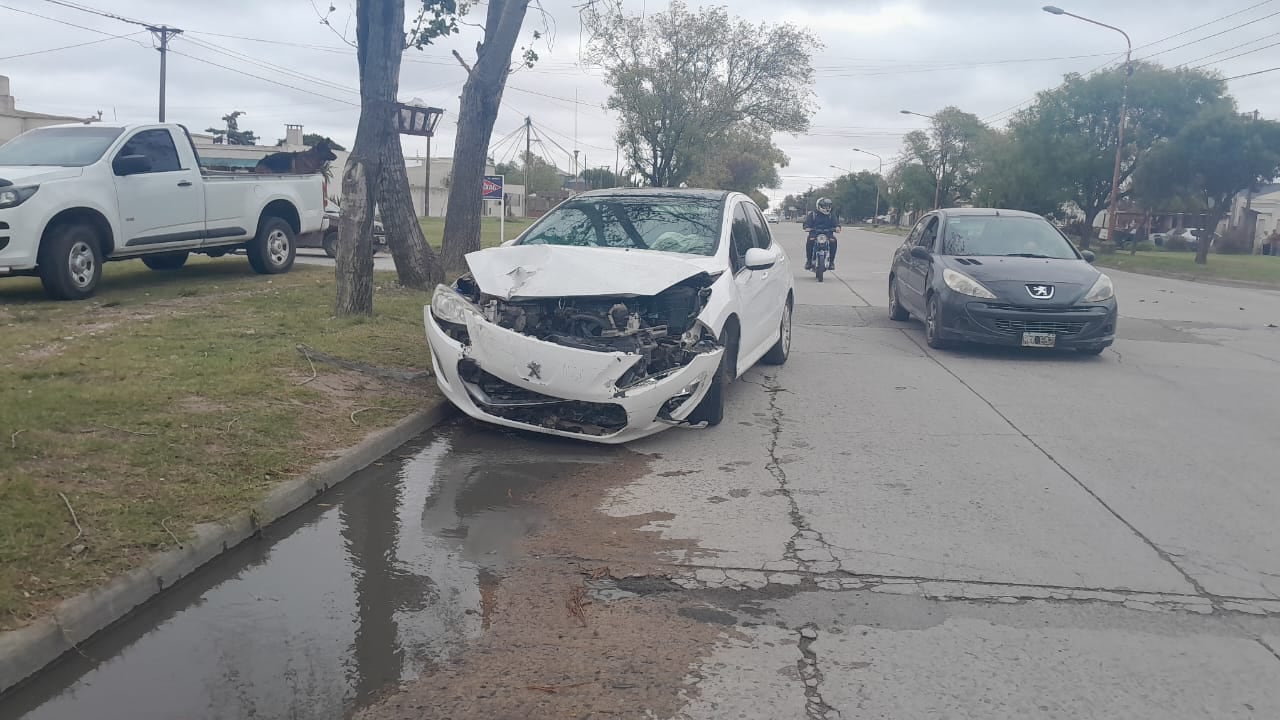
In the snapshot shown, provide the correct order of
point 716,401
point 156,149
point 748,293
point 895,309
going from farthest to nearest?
point 895,309 → point 156,149 → point 748,293 → point 716,401

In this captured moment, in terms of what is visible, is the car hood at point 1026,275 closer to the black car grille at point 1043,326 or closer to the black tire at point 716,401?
the black car grille at point 1043,326

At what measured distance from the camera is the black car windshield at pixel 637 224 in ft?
27.1

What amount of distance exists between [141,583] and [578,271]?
362cm

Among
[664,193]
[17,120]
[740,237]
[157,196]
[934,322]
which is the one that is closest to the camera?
[740,237]

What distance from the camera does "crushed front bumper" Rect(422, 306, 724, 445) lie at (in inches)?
255

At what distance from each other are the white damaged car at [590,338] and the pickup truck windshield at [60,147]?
22.7 ft

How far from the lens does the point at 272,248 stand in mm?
15352

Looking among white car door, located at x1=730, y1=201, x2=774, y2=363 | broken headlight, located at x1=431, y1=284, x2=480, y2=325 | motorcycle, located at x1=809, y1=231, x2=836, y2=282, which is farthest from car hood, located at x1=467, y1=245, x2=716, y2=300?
motorcycle, located at x1=809, y1=231, x2=836, y2=282

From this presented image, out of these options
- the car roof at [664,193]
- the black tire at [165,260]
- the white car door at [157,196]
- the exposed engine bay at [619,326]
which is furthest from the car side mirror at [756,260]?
the black tire at [165,260]

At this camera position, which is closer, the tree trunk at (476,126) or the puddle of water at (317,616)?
the puddle of water at (317,616)

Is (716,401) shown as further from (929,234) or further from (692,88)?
(692,88)

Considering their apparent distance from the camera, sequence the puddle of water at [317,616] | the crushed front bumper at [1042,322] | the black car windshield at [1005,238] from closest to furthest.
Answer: the puddle of water at [317,616], the crushed front bumper at [1042,322], the black car windshield at [1005,238]

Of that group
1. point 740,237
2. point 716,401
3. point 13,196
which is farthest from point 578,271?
point 13,196

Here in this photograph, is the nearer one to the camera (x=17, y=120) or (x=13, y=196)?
(x=13, y=196)
